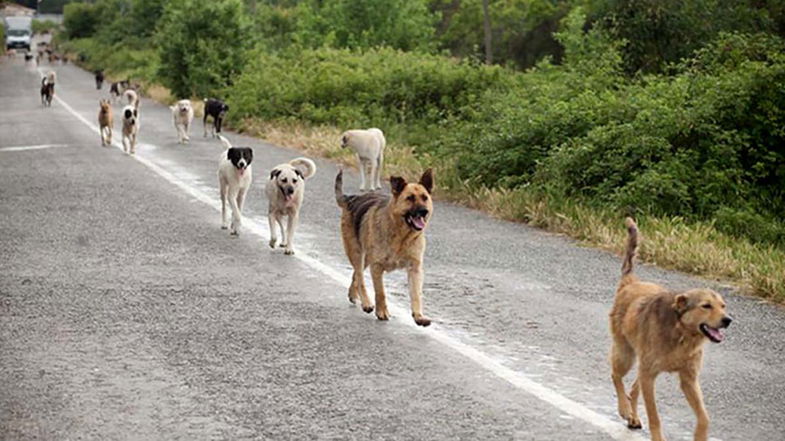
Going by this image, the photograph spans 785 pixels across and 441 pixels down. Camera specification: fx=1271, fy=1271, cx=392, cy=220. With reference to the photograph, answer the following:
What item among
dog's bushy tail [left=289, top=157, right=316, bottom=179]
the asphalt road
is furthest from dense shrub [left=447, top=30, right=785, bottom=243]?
dog's bushy tail [left=289, top=157, right=316, bottom=179]

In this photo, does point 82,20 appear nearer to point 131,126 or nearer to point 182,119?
point 182,119

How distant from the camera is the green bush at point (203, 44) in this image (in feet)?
141

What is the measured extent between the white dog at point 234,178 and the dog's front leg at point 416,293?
17.0ft

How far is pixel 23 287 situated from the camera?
10.5m

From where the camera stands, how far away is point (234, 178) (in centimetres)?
1396

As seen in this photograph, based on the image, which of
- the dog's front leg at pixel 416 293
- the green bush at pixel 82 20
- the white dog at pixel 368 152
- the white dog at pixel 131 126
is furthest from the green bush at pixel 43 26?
the dog's front leg at pixel 416 293

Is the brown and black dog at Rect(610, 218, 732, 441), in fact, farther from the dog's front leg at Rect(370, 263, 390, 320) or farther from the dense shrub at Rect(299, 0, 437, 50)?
the dense shrub at Rect(299, 0, 437, 50)

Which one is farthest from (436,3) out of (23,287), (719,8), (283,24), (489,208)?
(23,287)

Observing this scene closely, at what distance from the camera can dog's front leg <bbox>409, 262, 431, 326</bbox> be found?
885 cm

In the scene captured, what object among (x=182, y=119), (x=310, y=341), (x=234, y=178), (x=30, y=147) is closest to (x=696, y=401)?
(x=310, y=341)

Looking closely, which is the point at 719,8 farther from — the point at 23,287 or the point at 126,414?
the point at 126,414

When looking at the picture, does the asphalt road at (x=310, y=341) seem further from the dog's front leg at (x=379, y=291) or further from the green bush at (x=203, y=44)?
the green bush at (x=203, y=44)

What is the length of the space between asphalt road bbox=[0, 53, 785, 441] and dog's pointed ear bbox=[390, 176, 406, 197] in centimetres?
96

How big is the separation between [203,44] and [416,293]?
35.7 meters
